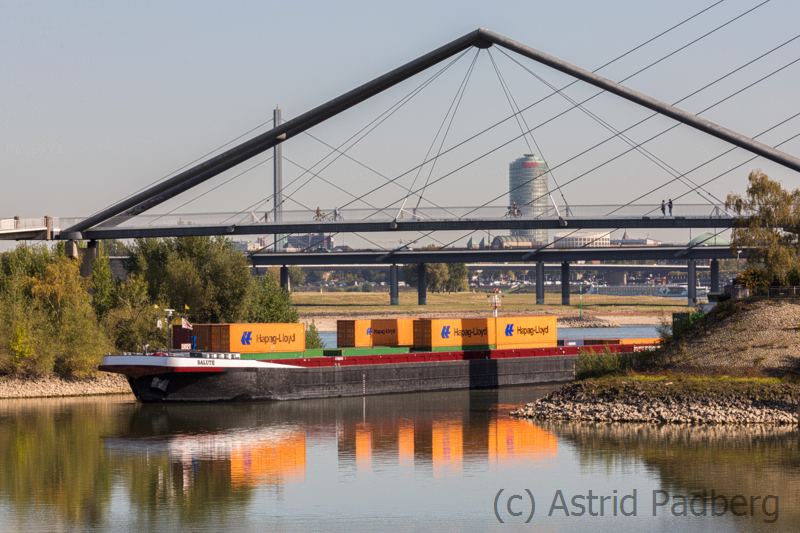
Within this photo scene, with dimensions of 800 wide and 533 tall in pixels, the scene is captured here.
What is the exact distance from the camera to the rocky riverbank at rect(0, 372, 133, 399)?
5741 centimetres

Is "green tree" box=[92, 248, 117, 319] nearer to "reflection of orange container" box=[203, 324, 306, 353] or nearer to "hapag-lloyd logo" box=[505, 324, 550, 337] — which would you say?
"reflection of orange container" box=[203, 324, 306, 353]

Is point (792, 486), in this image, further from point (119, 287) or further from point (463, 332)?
point (119, 287)

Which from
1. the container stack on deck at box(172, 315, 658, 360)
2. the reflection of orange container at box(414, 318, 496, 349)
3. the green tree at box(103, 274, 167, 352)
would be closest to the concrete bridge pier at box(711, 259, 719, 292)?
the container stack on deck at box(172, 315, 658, 360)

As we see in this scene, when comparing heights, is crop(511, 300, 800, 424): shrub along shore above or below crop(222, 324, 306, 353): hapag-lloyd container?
below

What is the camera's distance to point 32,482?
33.5 m

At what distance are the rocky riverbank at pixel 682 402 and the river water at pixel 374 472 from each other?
122cm

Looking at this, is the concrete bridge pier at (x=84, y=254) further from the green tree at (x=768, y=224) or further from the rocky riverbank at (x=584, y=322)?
the rocky riverbank at (x=584, y=322)

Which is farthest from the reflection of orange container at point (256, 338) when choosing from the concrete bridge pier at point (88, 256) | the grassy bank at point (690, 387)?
the grassy bank at point (690, 387)

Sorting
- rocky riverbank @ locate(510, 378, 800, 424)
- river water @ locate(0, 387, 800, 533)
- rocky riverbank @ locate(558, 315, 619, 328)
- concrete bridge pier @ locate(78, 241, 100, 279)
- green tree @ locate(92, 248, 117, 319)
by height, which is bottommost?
river water @ locate(0, 387, 800, 533)

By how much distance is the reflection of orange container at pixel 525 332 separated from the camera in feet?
226

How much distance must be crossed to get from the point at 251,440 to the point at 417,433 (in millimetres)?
7788

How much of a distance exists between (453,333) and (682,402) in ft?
A: 78.5

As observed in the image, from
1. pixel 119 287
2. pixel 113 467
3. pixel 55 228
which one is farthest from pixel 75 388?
pixel 113 467

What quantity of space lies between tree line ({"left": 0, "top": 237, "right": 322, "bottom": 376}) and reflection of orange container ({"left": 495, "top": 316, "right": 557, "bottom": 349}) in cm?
1425
